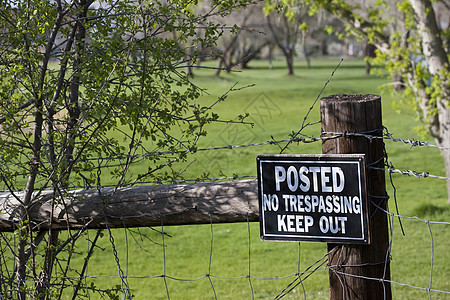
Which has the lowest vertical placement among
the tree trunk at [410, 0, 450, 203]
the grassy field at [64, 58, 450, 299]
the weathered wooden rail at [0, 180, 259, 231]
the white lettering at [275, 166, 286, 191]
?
the grassy field at [64, 58, 450, 299]

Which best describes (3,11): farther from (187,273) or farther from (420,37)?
(420,37)

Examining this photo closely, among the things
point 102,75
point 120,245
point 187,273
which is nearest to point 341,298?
point 102,75

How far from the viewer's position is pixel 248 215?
2.88 metres

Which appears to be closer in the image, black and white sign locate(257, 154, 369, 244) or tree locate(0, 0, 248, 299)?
black and white sign locate(257, 154, 369, 244)

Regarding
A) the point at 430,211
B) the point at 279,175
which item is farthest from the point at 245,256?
the point at 279,175

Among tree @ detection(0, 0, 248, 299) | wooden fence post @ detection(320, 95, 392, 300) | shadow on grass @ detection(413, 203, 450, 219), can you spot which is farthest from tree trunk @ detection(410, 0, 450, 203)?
wooden fence post @ detection(320, 95, 392, 300)

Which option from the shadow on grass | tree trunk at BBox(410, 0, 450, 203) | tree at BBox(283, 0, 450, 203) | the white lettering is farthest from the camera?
the shadow on grass

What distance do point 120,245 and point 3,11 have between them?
21.7 feet

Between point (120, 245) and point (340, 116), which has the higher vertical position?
point (340, 116)

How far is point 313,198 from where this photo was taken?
2.60 meters

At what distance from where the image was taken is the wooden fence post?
8.59 feet

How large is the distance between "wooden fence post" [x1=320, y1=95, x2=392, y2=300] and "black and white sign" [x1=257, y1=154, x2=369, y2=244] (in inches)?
3.6

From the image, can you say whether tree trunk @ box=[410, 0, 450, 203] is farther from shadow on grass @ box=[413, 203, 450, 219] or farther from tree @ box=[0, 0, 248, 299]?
tree @ box=[0, 0, 248, 299]

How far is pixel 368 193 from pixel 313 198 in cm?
22
